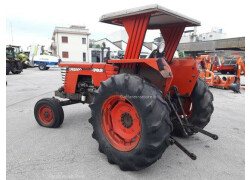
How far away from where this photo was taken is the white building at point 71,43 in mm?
33594

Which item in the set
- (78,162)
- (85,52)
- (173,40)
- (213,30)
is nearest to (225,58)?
(173,40)

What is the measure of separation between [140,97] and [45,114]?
236 centimetres

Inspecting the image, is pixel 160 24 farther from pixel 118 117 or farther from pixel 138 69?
pixel 118 117

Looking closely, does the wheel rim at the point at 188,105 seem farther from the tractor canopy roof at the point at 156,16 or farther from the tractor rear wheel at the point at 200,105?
the tractor canopy roof at the point at 156,16

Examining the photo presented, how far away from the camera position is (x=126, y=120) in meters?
2.45

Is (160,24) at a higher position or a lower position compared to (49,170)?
higher

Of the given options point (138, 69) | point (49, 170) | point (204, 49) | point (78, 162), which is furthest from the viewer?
point (204, 49)

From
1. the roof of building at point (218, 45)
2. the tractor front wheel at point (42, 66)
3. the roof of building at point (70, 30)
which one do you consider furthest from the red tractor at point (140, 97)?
the roof of building at point (70, 30)

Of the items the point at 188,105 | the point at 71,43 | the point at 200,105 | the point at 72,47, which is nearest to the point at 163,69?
the point at 200,105

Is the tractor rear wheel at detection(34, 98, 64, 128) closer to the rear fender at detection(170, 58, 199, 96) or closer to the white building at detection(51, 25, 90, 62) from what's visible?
the rear fender at detection(170, 58, 199, 96)

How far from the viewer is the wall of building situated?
110 feet

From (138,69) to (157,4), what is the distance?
942 mm

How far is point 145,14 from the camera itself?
229 cm

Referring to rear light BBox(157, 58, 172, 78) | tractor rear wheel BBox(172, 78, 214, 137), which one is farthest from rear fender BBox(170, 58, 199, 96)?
rear light BBox(157, 58, 172, 78)
